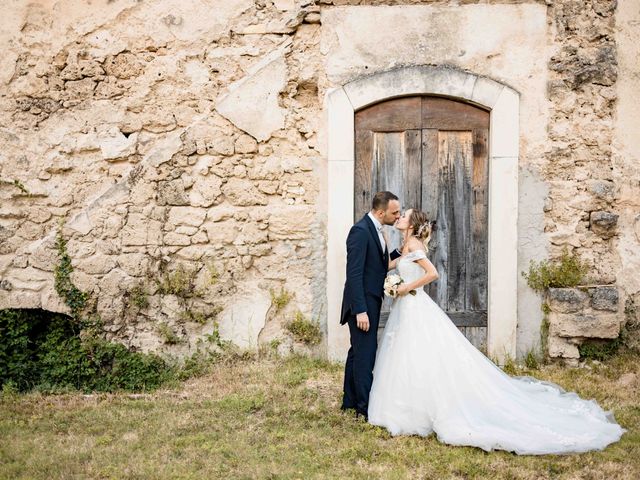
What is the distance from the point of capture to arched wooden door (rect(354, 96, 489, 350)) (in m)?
6.54

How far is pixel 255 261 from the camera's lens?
6512 mm

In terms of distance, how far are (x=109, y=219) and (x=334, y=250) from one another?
227 cm

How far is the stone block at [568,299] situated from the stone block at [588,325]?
0.06 m

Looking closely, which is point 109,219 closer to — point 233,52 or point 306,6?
point 233,52

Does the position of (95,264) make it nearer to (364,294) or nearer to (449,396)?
(364,294)

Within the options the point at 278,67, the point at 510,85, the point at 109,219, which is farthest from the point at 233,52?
the point at 510,85

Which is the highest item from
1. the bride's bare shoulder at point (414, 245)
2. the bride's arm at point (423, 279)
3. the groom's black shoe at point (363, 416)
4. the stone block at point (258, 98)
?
the stone block at point (258, 98)

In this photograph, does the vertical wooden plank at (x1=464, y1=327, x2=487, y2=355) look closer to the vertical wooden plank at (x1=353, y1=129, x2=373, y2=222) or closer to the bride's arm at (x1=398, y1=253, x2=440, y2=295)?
the vertical wooden plank at (x1=353, y1=129, x2=373, y2=222)

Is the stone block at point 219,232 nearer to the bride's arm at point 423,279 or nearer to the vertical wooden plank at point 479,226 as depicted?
the bride's arm at point 423,279

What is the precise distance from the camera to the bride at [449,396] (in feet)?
14.8

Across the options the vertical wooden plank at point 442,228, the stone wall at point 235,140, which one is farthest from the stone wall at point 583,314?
the vertical wooden plank at point 442,228

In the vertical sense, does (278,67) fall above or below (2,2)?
below

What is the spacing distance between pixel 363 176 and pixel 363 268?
1.73 m

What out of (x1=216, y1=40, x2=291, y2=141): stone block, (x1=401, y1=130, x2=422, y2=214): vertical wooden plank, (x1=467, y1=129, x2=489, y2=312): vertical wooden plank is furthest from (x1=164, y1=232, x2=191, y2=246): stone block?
(x1=467, y1=129, x2=489, y2=312): vertical wooden plank
